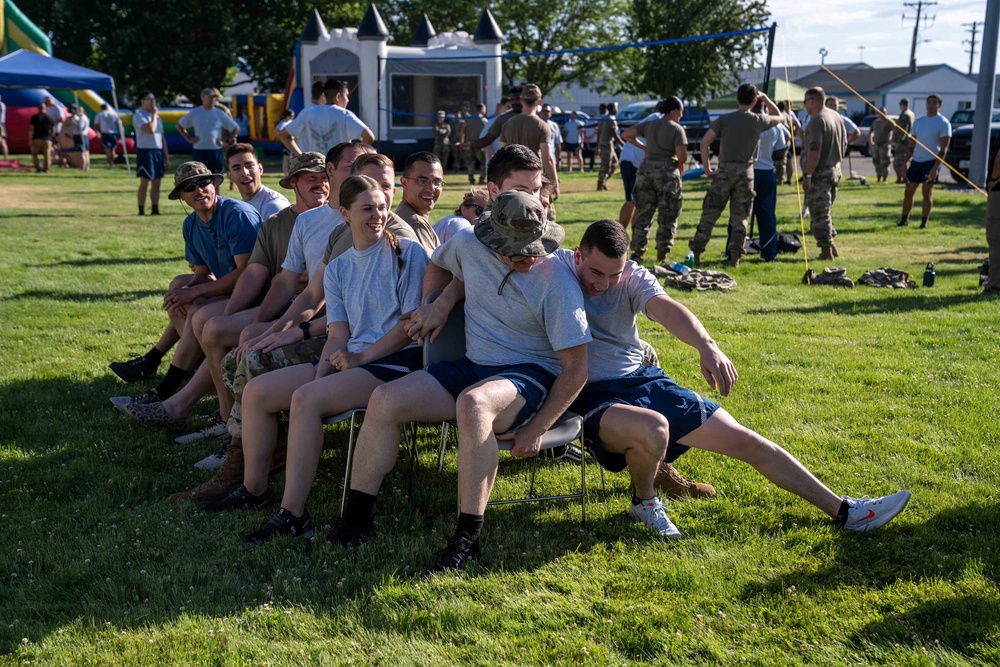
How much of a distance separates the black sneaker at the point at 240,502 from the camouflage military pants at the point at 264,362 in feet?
0.98

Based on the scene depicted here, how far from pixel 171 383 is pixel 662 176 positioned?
6330 millimetres

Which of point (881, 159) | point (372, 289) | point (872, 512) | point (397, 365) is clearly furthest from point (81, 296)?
point (881, 159)

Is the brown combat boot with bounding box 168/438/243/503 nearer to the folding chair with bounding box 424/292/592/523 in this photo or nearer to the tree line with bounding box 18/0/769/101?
the folding chair with bounding box 424/292/592/523

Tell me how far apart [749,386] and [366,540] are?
296 cm

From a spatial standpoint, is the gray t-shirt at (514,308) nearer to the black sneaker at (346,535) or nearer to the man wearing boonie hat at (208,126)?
the black sneaker at (346,535)

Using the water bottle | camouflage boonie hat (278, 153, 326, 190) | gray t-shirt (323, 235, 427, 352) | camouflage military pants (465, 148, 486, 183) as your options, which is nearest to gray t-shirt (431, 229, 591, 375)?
gray t-shirt (323, 235, 427, 352)

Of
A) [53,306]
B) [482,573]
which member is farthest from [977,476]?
[53,306]

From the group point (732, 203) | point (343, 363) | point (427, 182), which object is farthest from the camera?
point (732, 203)

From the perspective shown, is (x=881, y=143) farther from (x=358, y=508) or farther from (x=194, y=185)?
(x=358, y=508)

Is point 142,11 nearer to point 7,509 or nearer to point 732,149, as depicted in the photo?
point 732,149

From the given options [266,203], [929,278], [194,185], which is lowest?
[929,278]

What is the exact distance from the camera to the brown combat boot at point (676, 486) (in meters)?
4.27

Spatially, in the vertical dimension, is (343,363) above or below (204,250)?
A: below

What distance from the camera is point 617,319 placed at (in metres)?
3.96
